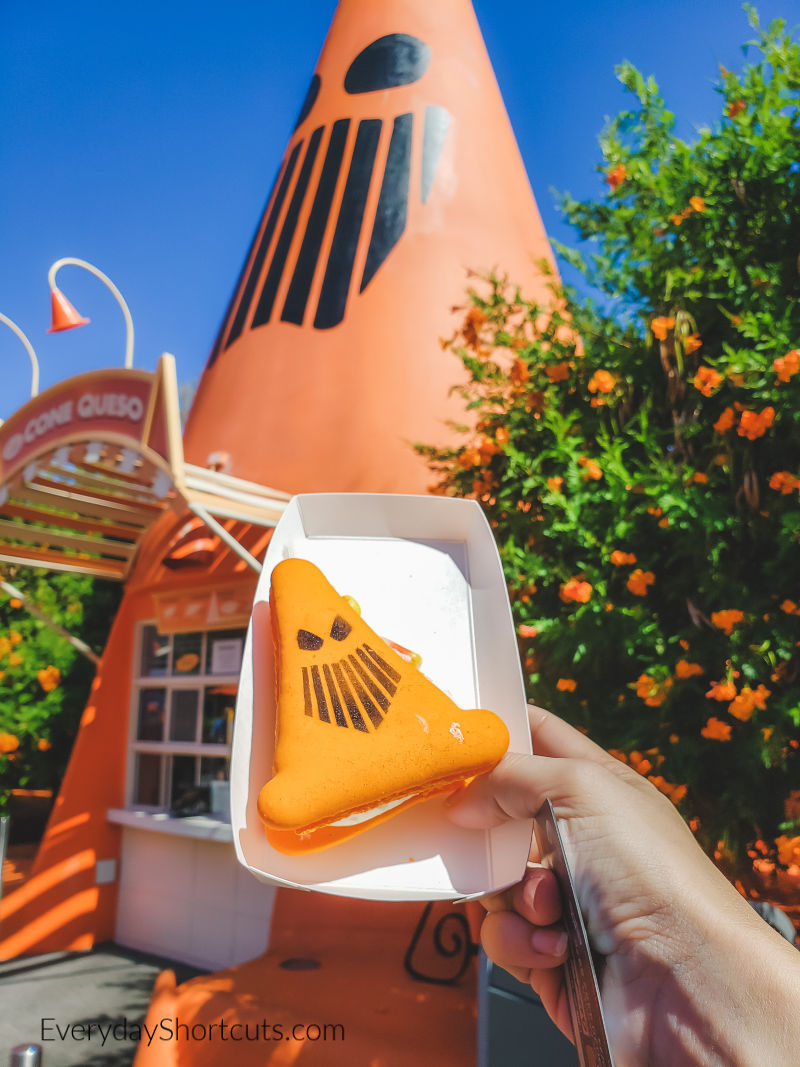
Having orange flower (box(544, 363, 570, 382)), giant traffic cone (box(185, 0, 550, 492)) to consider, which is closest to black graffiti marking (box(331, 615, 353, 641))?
orange flower (box(544, 363, 570, 382))

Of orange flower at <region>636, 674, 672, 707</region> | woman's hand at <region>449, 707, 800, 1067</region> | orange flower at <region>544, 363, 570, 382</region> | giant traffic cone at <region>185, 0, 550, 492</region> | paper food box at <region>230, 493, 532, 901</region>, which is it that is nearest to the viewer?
woman's hand at <region>449, 707, 800, 1067</region>

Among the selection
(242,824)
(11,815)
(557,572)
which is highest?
(557,572)

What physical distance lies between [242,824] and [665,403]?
7.04ft

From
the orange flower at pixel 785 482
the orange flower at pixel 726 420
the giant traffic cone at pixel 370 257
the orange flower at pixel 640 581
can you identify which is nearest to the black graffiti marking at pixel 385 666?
the orange flower at pixel 640 581

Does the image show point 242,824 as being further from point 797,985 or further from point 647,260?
point 647,260

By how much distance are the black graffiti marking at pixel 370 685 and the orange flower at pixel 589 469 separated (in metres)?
1.55

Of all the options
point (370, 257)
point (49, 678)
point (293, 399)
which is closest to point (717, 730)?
point (293, 399)

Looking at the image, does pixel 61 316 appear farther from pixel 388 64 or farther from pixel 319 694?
pixel 319 694

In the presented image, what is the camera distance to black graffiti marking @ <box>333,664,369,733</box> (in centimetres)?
110

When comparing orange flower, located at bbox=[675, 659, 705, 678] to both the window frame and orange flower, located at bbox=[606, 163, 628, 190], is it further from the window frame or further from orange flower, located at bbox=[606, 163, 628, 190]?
the window frame

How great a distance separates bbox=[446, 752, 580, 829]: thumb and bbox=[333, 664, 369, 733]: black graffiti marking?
0.66ft

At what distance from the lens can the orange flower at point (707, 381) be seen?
2230mm

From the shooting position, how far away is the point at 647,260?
280 cm

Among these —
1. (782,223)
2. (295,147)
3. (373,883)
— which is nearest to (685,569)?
(782,223)
